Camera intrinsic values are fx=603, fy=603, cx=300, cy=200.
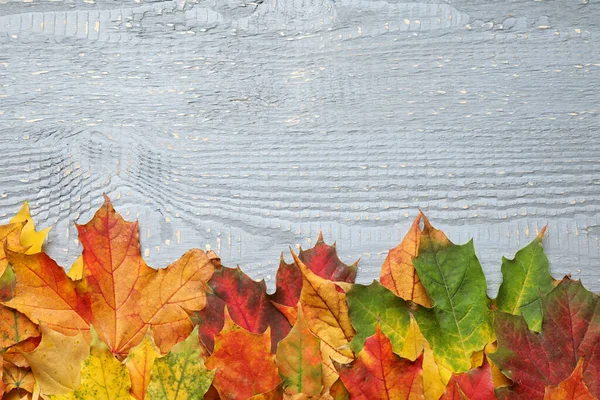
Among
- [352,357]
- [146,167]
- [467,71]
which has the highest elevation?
[467,71]

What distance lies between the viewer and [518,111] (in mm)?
732

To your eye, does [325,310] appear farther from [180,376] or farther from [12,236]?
[12,236]

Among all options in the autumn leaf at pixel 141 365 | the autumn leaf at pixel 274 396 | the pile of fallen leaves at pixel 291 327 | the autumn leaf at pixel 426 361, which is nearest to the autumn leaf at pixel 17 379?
the pile of fallen leaves at pixel 291 327

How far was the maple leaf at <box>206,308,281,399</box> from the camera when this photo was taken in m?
0.53

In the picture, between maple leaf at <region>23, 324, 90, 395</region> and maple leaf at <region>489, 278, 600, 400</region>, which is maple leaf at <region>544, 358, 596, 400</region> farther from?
maple leaf at <region>23, 324, 90, 395</region>

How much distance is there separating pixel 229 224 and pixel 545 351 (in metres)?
0.37

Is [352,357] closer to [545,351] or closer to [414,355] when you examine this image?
[414,355]

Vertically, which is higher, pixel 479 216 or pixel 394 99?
pixel 394 99

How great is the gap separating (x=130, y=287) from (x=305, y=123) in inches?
11.2

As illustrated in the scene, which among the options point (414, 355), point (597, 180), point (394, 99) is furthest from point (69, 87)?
point (597, 180)

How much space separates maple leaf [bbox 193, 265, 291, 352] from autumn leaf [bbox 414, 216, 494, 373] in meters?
0.14

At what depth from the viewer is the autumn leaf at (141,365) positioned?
53 centimetres

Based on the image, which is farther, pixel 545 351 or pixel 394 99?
pixel 394 99

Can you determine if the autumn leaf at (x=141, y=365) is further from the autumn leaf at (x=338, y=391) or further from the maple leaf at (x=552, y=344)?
the maple leaf at (x=552, y=344)
